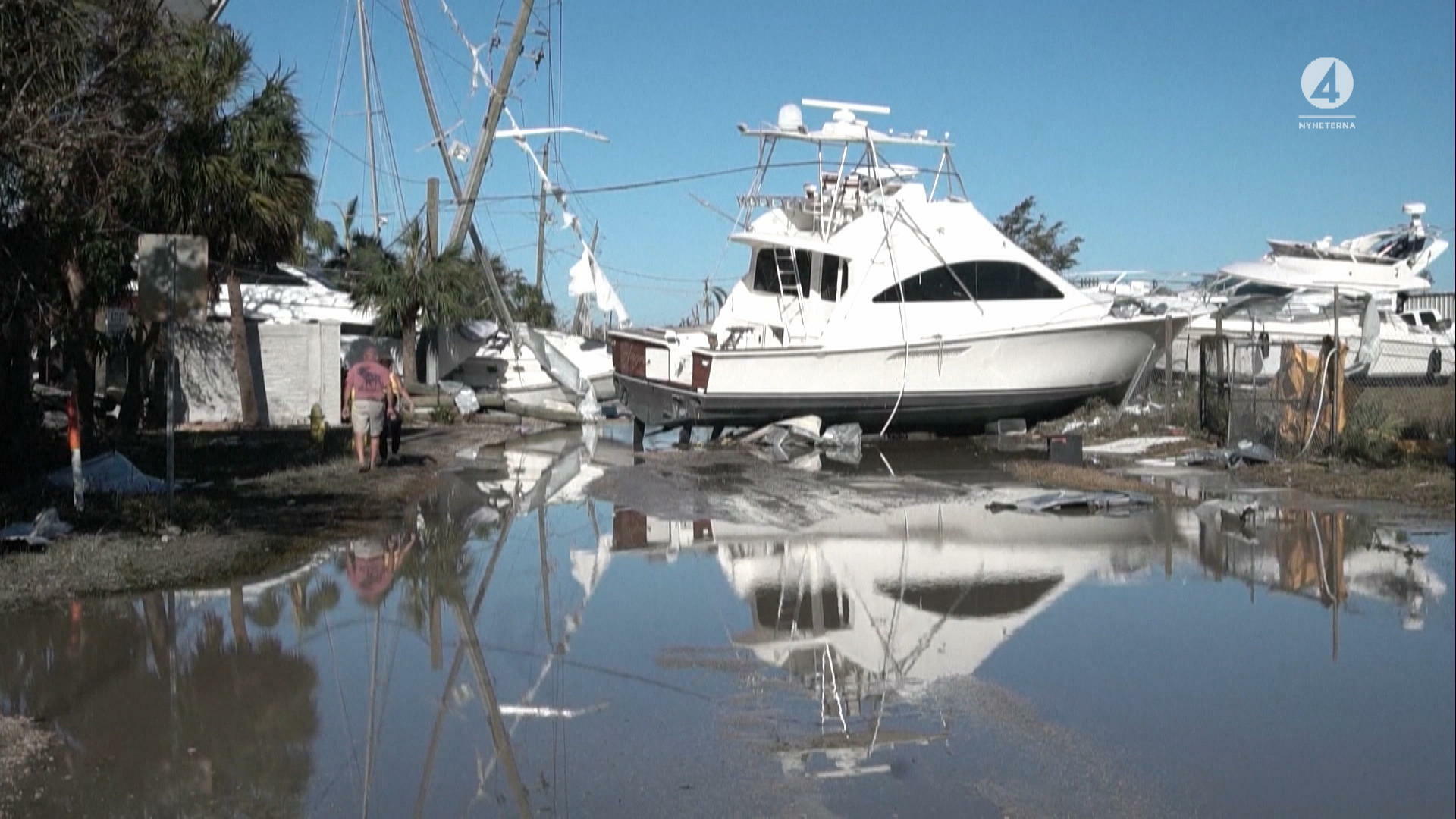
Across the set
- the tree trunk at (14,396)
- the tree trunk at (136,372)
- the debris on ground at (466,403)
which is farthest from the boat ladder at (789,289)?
the tree trunk at (14,396)

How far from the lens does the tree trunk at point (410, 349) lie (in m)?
31.6

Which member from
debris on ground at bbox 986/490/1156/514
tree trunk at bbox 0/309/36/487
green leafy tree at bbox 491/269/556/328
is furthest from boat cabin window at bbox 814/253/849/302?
green leafy tree at bbox 491/269/556/328

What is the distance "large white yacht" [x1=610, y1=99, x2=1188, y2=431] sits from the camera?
22.5m

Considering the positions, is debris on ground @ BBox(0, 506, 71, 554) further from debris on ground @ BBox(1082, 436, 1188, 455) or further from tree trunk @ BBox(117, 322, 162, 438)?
debris on ground @ BBox(1082, 436, 1188, 455)

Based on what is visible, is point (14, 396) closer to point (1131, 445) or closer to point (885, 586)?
point (885, 586)

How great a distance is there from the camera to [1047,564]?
1070cm

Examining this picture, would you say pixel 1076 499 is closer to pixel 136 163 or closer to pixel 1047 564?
pixel 1047 564

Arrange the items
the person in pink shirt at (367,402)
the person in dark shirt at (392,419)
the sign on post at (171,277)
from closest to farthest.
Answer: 1. the sign on post at (171,277)
2. the person in pink shirt at (367,402)
3. the person in dark shirt at (392,419)

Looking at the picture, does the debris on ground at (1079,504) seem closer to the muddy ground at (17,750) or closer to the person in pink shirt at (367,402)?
the person in pink shirt at (367,402)

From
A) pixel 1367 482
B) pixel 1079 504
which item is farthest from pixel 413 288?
pixel 1367 482

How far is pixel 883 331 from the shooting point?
903 inches

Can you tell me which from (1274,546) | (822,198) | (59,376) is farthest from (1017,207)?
(1274,546)

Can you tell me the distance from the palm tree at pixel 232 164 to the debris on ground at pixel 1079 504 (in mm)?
9788

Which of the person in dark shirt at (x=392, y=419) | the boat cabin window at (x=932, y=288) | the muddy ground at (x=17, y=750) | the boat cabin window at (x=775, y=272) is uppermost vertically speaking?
the boat cabin window at (x=775, y=272)
